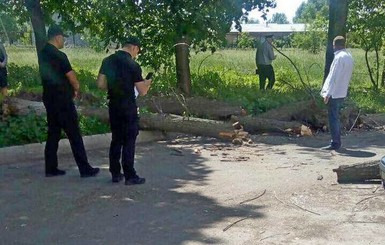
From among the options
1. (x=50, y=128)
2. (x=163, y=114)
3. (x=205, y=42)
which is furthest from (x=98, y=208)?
(x=205, y=42)

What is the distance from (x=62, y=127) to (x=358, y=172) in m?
3.72

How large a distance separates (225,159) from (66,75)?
2.73 meters

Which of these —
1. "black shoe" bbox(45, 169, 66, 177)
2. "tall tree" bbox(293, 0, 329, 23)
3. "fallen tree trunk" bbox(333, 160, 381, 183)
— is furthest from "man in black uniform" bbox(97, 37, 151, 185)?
"tall tree" bbox(293, 0, 329, 23)

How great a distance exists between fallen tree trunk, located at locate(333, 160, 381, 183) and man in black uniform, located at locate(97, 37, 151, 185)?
250cm

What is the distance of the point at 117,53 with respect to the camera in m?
5.62

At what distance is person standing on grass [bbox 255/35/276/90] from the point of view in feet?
45.1

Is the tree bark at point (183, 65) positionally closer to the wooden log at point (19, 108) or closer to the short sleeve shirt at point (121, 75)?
the wooden log at point (19, 108)

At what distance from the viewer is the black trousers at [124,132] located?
5.63m

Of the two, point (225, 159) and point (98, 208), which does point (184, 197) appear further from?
point (225, 159)

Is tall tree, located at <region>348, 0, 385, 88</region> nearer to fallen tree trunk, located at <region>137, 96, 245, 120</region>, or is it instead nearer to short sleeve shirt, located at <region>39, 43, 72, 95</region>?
fallen tree trunk, located at <region>137, 96, 245, 120</region>

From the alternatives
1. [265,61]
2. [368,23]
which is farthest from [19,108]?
[368,23]

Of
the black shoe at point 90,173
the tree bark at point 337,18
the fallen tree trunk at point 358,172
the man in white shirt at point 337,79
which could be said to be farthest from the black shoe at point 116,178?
the tree bark at point 337,18

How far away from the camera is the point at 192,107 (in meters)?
9.71

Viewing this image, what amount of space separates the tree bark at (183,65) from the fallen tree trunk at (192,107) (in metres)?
2.05
